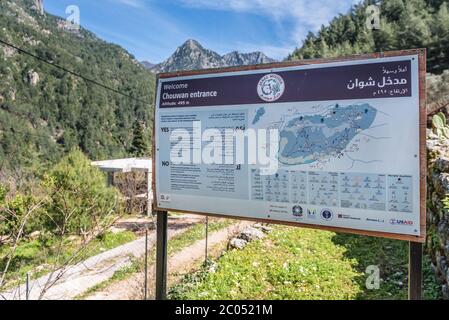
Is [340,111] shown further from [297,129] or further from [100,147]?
[100,147]

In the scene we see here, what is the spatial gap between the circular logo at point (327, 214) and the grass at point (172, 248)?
5936mm

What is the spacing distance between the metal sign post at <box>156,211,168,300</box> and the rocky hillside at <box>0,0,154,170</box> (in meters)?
42.2

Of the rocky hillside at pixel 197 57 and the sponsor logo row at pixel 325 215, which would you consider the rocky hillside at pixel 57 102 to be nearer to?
the sponsor logo row at pixel 325 215

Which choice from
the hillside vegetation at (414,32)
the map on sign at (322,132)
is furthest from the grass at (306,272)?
the hillside vegetation at (414,32)

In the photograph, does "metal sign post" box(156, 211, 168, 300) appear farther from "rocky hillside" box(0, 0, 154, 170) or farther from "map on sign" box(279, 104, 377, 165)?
"rocky hillside" box(0, 0, 154, 170)

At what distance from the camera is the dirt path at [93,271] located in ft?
19.0

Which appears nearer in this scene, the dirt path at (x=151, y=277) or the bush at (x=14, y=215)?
the bush at (x=14, y=215)

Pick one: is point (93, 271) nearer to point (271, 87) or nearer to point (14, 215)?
point (14, 215)

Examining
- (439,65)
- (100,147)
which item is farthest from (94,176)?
(100,147)

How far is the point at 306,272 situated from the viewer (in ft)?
14.3

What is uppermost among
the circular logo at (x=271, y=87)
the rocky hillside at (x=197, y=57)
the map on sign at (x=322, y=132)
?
the rocky hillside at (x=197, y=57)

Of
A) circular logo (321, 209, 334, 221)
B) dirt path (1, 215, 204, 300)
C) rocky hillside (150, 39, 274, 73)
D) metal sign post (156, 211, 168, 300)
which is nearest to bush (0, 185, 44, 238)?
dirt path (1, 215, 204, 300)
